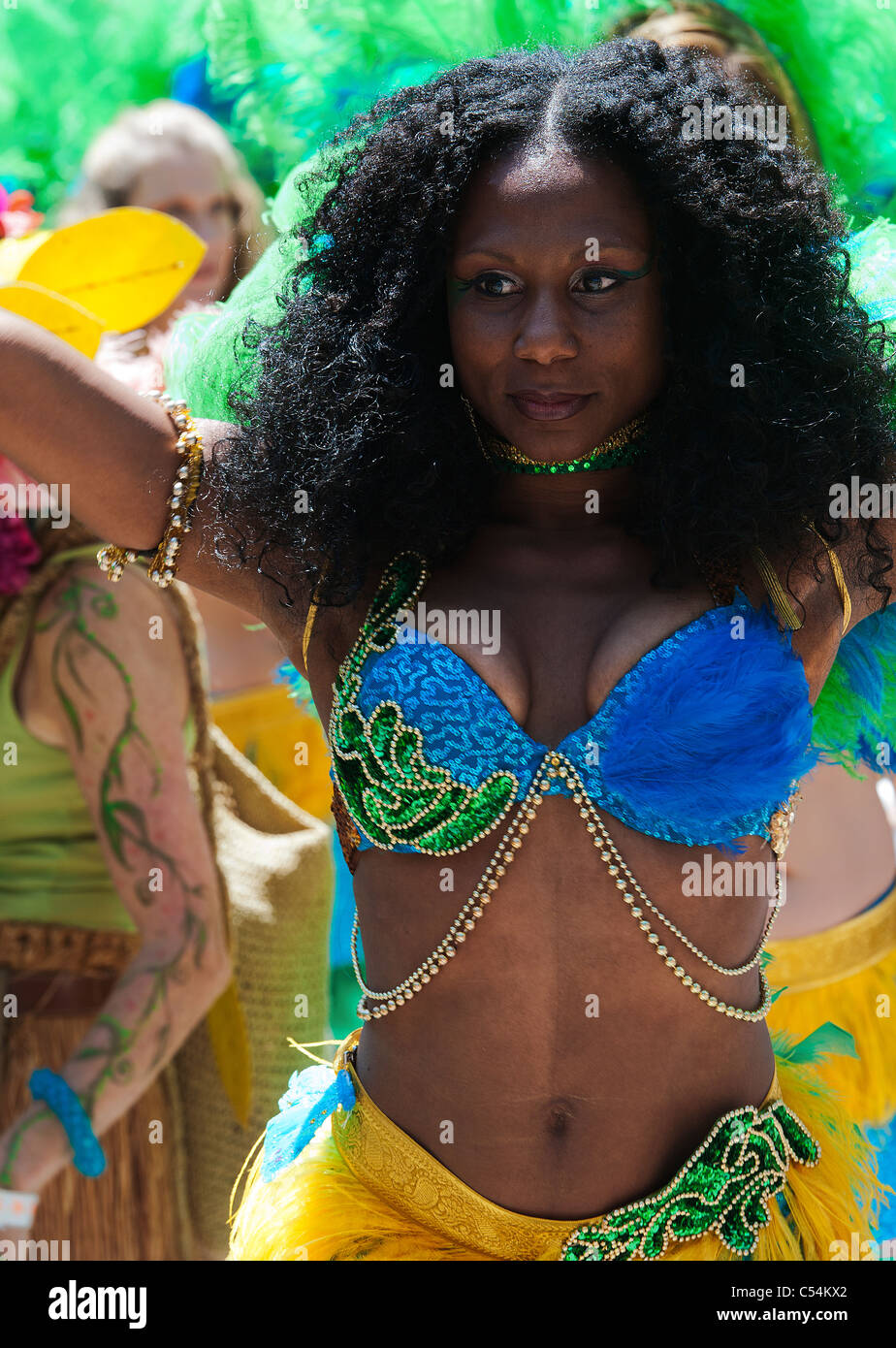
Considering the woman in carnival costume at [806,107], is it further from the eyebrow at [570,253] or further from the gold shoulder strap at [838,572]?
the eyebrow at [570,253]

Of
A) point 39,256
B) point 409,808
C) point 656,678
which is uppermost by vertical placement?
point 39,256

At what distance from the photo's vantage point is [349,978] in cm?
423

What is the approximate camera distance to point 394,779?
2.08 meters

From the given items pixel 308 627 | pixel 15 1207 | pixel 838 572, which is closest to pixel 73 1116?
pixel 15 1207

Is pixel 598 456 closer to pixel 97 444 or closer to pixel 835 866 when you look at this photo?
pixel 97 444

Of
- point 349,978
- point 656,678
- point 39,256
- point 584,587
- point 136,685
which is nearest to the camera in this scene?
point 656,678

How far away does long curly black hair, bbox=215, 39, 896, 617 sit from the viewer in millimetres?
2088

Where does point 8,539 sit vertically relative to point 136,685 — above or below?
above

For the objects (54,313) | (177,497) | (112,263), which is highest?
(112,263)

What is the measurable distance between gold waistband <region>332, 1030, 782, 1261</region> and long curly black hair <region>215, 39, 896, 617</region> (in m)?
0.74

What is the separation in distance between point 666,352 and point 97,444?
2.47 feet

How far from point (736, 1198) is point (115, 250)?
5.41ft

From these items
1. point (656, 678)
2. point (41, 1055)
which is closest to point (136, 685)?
point (41, 1055)

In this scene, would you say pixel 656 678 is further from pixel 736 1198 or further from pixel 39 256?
pixel 39 256
